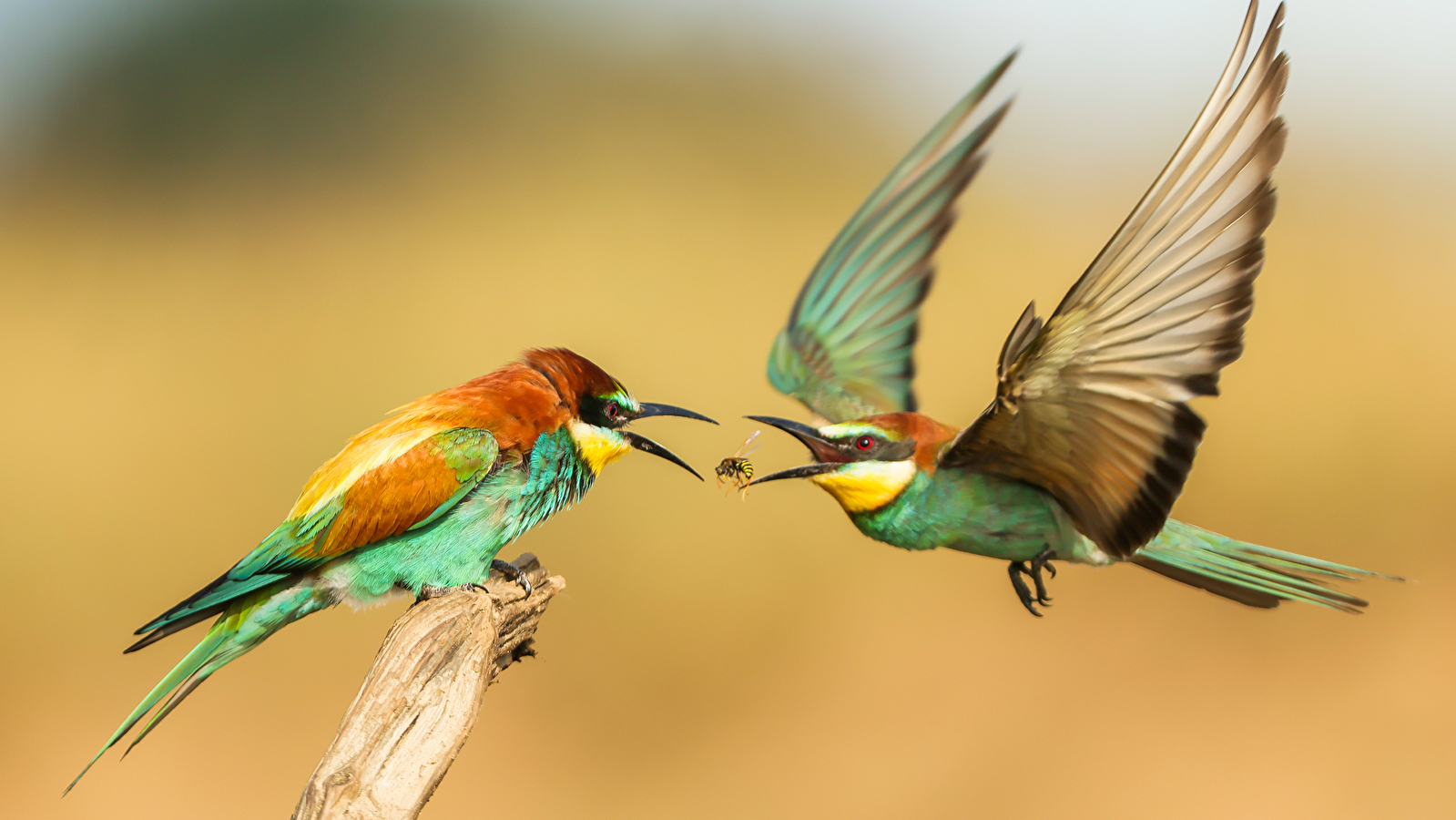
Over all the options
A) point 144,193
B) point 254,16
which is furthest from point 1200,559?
point 254,16

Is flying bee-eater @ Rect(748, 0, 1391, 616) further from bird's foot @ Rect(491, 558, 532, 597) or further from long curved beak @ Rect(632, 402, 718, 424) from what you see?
bird's foot @ Rect(491, 558, 532, 597)

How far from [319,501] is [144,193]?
16.8 feet

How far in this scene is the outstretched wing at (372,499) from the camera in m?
1.72

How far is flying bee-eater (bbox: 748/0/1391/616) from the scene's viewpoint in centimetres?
128

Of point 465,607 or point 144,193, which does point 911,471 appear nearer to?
point 465,607

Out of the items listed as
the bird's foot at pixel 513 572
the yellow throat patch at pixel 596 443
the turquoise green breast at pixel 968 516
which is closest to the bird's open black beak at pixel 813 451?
the turquoise green breast at pixel 968 516

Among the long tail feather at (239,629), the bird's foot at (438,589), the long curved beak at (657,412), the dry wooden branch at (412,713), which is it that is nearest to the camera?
the dry wooden branch at (412,713)

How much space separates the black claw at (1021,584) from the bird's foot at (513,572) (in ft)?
3.17

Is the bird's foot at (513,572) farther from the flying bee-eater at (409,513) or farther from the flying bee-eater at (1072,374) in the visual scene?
the flying bee-eater at (1072,374)

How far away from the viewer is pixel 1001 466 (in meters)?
1.70

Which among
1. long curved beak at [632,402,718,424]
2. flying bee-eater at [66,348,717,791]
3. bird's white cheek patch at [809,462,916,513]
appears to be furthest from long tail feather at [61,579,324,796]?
bird's white cheek patch at [809,462,916,513]

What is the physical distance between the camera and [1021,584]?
1890 mm

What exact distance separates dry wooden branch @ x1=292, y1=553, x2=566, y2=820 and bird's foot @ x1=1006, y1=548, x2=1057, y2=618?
3.23 ft

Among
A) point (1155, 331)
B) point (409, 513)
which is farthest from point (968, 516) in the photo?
point (409, 513)
